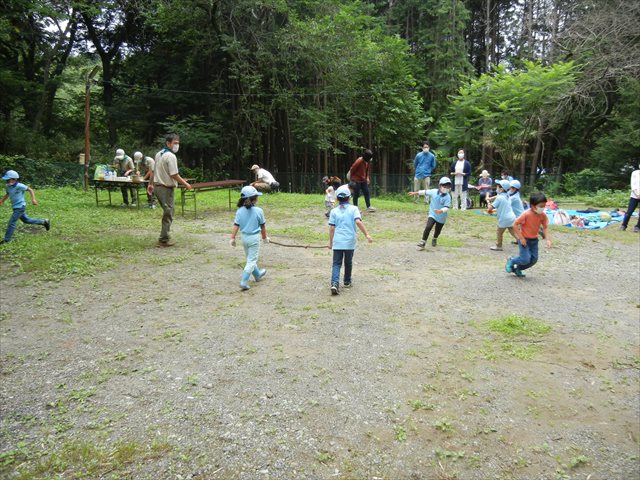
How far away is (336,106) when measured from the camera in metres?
22.6

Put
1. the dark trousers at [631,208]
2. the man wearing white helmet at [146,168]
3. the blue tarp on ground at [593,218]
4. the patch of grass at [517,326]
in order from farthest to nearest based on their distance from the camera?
the man wearing white helmet at [146,168] < the blue tarp on ground at [593,218] < the dark trousers at [631,208] < the patch of grass at [517,326]

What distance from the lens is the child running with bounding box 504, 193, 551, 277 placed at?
7094mm

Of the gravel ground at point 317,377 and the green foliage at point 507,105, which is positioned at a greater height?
the green foliage at point 507,105

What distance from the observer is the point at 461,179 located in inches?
590

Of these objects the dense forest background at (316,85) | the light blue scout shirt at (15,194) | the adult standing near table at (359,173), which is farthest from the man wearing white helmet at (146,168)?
the adult standing near table at (359,173)

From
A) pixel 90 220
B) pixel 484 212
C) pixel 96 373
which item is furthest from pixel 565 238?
pixel 90 220

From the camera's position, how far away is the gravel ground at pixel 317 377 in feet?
10.5

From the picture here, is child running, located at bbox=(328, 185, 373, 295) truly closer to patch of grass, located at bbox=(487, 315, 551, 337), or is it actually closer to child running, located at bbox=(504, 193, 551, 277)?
patch of grass, located at bbox=(487, 315, 551, 337)

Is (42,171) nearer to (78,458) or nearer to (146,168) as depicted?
(146,168)

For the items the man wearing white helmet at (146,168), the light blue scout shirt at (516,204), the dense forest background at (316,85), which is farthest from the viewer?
the dense forest background at (316,85)

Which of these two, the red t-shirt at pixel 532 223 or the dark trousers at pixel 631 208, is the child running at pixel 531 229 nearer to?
the red t-shirt at pixel 532 223

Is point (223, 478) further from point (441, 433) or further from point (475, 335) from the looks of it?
point (475, 335)

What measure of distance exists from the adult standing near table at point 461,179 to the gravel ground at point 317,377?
7.61m

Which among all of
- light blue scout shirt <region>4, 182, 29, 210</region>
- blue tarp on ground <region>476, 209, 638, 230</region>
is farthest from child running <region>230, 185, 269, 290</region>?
blue tarp on ground <region>476, 209, 638, 230</region>
